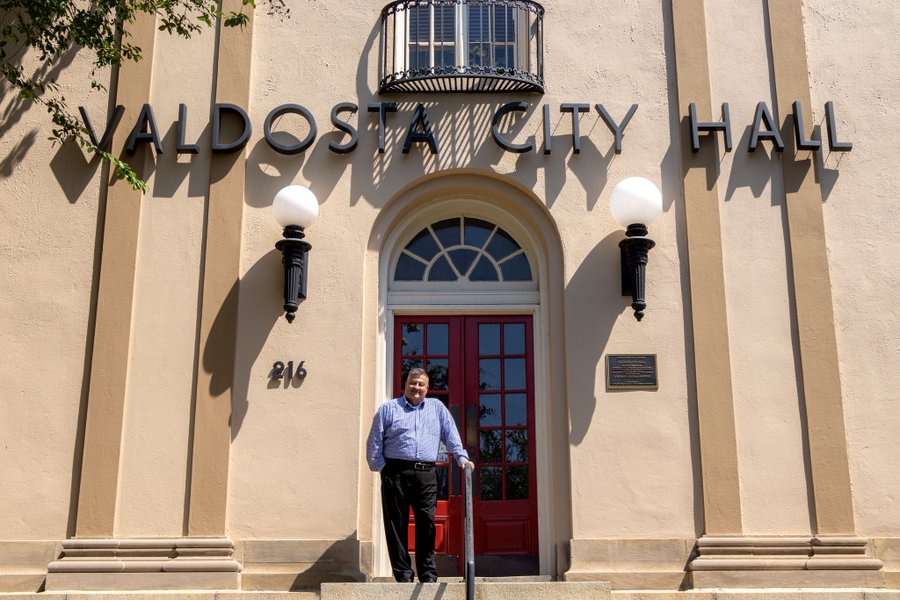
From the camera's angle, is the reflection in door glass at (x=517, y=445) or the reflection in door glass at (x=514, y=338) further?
the reflection in door glass at (x=514, y=338)

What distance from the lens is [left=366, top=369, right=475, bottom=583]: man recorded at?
7.21 m

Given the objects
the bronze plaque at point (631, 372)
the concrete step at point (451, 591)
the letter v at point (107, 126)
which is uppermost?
the letter v at point (107, 126)

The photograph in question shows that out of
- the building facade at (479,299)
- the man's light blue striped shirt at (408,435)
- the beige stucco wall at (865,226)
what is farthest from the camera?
the beige stucco wall at (865,226)

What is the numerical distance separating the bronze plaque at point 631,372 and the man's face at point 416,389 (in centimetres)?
165

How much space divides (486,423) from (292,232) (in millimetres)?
2365

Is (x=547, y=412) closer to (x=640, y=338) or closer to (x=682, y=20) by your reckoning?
(x=640, y=338)

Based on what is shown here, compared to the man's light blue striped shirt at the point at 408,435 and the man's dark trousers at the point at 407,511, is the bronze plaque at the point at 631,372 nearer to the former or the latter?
the man's light blue striped shirt at the point at 408,435

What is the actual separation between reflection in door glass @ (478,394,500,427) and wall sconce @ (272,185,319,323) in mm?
1850

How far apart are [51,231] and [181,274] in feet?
3.98

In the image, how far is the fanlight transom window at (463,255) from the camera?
899cm

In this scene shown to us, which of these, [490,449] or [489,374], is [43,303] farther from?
[490,449]

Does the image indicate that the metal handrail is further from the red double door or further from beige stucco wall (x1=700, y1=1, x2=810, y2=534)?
beige stucco wall (x1=700, y1=1, x2=810, y2=534)

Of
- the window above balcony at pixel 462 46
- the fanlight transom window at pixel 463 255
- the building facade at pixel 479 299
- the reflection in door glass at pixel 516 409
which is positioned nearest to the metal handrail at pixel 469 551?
the building facade at pixel 479 299

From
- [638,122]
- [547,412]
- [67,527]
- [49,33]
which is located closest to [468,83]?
[638,122]
